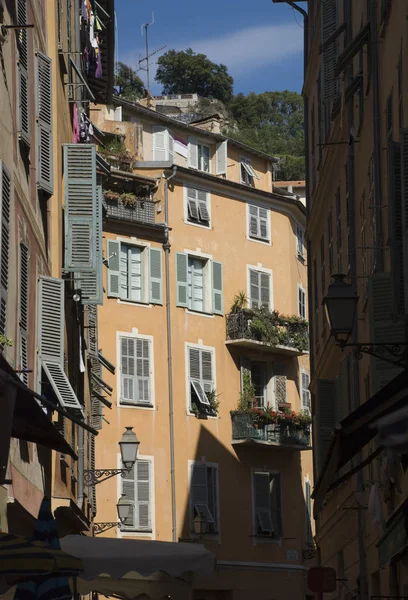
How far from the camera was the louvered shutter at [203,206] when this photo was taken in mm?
43312

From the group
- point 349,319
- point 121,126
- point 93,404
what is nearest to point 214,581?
point 93,404

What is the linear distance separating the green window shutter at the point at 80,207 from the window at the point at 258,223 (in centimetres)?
2225

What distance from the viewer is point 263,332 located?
140ft

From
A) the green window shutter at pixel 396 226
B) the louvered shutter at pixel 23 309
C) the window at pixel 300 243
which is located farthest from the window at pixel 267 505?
the green window shutter at pixel 396 226

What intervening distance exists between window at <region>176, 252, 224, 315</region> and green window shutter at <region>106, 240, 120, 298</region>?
2107 millimetres

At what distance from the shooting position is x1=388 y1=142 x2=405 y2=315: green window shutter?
12.9m

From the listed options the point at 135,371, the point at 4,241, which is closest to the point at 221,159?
the point at 135,371

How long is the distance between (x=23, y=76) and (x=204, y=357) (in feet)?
84.1

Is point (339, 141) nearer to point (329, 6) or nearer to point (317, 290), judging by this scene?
point (329, 6)

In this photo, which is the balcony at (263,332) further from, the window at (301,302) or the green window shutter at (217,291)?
the window at (301,302)

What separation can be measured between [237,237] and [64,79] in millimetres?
20715

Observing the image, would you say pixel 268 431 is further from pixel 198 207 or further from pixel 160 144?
pixel 160 144

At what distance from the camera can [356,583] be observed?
2109cm

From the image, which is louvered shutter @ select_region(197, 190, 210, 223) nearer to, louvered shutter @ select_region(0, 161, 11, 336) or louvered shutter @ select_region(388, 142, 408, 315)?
louvered shutter @ select_region(0, 161, 11, 336)
